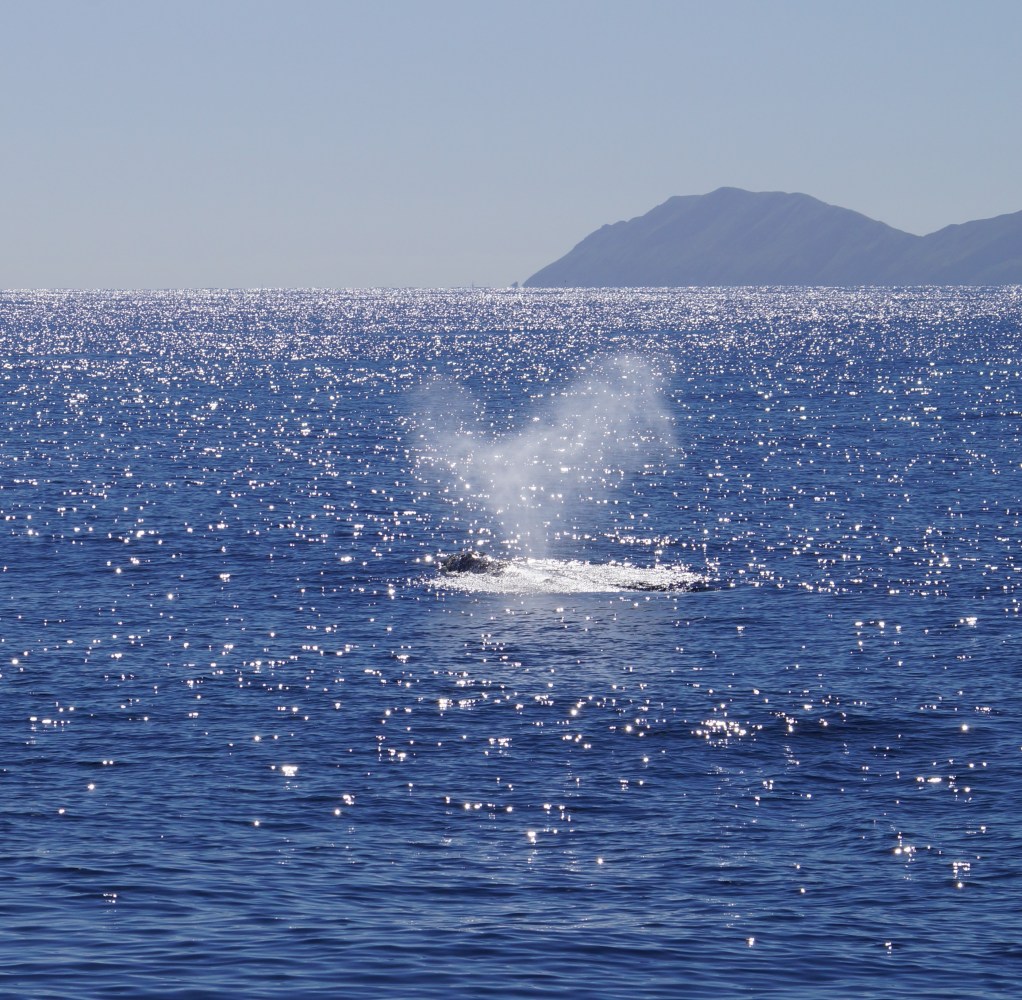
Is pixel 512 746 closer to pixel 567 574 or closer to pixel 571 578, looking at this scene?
pixel 571 578

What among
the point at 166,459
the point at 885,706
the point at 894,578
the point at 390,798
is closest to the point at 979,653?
the point at 885,706

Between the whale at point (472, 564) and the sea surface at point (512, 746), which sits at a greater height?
the whale at point (472, 564)

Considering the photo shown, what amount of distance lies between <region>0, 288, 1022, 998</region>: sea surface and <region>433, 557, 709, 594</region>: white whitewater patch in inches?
15.1

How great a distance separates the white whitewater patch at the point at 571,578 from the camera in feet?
298

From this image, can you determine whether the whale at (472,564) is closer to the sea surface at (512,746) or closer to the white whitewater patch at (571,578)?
the white whitewater patch at (571,578)

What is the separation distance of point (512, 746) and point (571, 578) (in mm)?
33371

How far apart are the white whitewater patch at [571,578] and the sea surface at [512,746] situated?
1.26 ft

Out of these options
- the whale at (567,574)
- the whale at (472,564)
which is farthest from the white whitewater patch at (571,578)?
the whale at (472,564)

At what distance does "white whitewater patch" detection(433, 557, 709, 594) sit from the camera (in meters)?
90.8

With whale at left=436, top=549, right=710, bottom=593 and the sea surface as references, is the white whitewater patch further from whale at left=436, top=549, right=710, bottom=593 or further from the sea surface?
Result: the sea surface

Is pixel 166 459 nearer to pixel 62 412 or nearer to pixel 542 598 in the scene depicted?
pixel 62 412

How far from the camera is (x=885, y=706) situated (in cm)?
6656

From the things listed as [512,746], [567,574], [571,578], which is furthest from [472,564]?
[512,746]

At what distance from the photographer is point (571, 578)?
3688 inches
